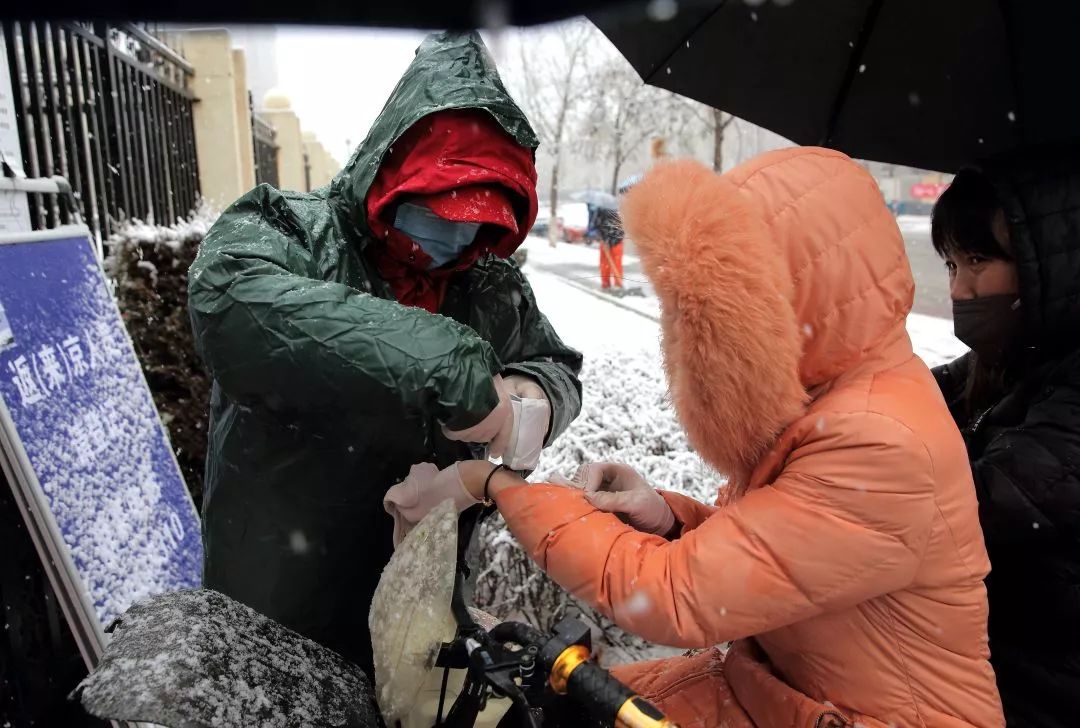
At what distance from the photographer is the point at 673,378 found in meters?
1.35

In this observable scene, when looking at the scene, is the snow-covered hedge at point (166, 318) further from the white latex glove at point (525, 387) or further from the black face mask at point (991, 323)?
the black face mask at point (991, 323)

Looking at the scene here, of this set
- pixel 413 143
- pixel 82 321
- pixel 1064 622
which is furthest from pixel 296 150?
pixel 1064 622

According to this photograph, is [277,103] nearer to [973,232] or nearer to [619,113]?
[619,113]

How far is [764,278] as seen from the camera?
119 centimetres

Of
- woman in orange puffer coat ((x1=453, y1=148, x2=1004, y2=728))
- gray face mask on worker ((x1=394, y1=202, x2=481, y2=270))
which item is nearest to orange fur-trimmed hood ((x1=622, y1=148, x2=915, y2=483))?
woman in orange puffer coat ((x1=453, y1=148, x2=1004, y2=728))

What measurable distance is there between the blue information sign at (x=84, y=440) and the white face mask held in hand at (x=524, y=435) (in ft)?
4.93

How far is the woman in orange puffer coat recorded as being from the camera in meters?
1.19

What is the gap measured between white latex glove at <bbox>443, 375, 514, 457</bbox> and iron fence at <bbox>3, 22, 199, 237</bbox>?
235cm

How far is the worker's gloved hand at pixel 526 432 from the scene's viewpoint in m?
1.41

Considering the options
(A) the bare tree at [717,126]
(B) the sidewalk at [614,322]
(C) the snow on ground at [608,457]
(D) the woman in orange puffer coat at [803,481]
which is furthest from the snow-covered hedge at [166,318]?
(A) the bare tree at [717,126]

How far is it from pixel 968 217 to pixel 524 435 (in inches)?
51.8

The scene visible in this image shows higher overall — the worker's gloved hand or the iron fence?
the iron fence

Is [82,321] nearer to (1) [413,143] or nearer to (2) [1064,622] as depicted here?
(1) [413,143]

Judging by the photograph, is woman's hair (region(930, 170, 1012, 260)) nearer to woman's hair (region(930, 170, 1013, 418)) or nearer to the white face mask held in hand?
woman's hair (region(930, 170, 1013, 418))
